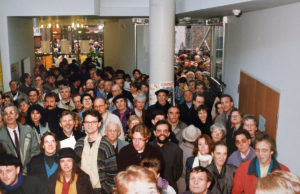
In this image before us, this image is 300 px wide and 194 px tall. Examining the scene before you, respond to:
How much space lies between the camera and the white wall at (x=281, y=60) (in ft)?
17.8

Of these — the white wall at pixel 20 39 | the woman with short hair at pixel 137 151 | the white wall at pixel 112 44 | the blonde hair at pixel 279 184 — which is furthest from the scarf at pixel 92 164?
the white wall at pixel 112 44

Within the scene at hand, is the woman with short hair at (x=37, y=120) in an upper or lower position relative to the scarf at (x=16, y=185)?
upper

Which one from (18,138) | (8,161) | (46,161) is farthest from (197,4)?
(8,161)

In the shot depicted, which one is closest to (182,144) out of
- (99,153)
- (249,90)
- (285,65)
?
(99,153)

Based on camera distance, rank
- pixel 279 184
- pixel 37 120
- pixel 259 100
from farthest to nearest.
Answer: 1. pixel 259 100
2. pixel 37 120
3. pixel 279 184

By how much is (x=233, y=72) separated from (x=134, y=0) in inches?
168

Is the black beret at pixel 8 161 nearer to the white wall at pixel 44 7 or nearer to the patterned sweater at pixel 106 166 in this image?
the patterned sweater at pixel 106 166

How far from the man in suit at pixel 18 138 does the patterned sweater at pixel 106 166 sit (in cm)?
115

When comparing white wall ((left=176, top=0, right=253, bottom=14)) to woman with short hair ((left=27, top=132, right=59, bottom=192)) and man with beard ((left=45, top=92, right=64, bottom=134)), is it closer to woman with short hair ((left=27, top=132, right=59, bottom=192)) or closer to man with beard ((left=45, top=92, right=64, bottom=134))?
woman with short hair ((left=27, top=132, right=59, bottom=192))

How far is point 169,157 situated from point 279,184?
2.70 metres

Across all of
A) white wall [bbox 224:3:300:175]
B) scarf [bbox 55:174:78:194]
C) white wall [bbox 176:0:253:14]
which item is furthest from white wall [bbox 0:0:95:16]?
scarf [bbox 55:174:78:194]

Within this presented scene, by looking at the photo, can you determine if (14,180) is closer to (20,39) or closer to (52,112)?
(52,112)

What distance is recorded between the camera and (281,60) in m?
6.05

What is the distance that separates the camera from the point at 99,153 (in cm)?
486
